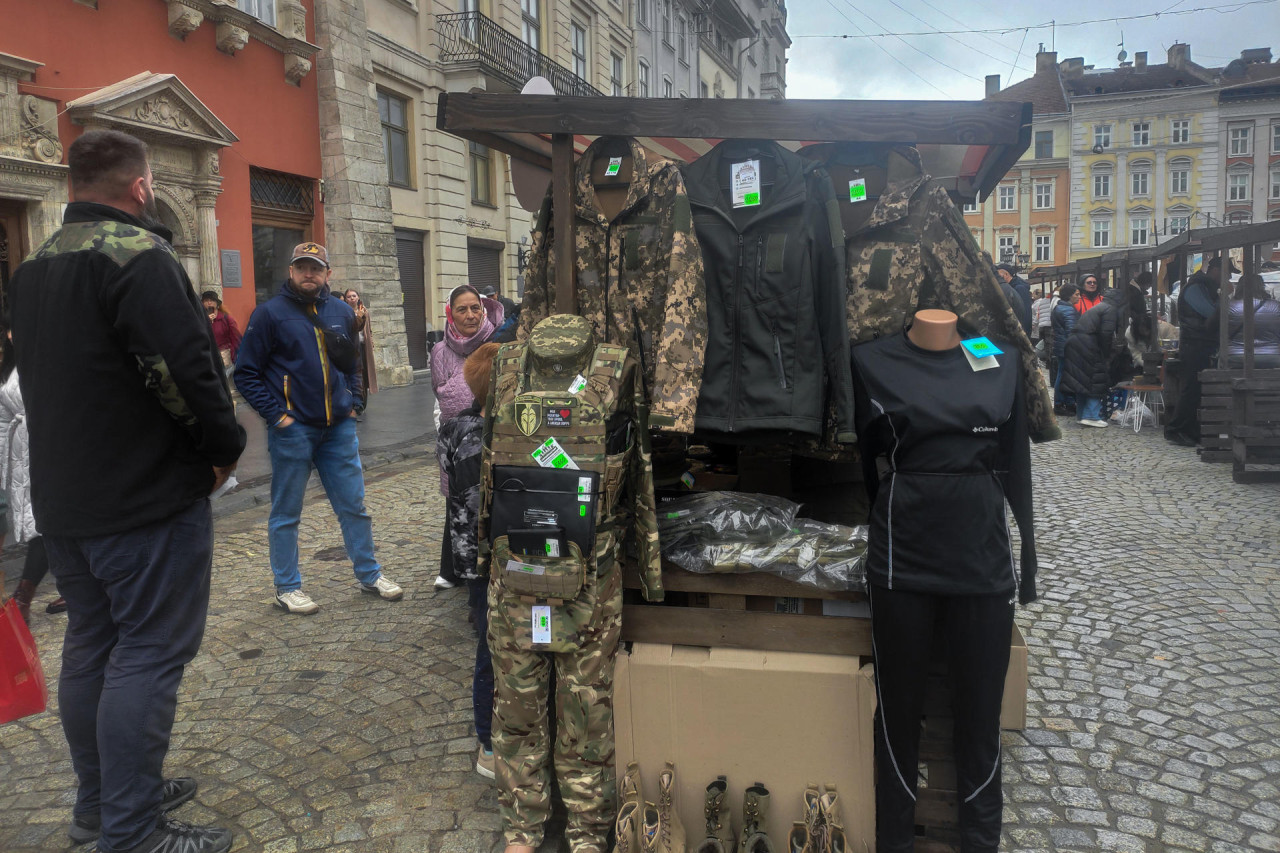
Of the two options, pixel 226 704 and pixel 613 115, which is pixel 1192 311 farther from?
pixel 226 704

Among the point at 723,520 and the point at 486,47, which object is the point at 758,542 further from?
the point at 486,47

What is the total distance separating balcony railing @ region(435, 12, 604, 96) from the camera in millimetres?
19234

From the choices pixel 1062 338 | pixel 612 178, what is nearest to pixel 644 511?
pixel 612 178

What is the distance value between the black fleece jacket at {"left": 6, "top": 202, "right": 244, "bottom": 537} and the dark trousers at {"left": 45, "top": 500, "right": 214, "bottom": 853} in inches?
4.4

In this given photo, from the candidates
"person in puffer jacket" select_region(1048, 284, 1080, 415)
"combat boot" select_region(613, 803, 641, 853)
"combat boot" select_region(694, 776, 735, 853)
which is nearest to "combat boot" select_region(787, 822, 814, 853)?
"combat boot" select_region(694, 776, 735, 853)

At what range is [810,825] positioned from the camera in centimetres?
264

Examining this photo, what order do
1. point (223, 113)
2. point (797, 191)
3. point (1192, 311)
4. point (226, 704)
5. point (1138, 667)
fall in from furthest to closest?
point (223, 113) < point (1192, 311) < point (1138, 667) < point (226, 704) < point (797, 191)

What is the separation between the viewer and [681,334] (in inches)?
112

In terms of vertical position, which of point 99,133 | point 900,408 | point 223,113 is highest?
point 223,113

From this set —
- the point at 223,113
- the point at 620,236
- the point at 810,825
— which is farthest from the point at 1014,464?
the point at 223,113

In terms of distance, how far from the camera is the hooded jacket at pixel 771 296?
292cm

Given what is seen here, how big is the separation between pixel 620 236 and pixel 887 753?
191 cm

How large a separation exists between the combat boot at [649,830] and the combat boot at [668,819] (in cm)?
1

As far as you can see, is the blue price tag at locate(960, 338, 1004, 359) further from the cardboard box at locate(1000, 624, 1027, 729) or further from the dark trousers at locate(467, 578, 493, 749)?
the dark trousers at locate(467, 578, 493, 749)
